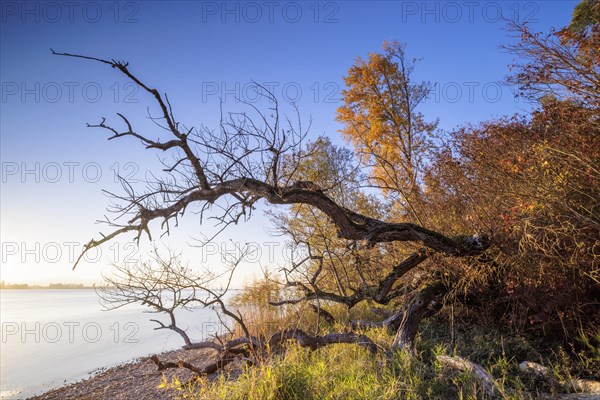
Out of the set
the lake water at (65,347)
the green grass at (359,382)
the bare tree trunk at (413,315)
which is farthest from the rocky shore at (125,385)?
the bare tree trunk at (413,315)

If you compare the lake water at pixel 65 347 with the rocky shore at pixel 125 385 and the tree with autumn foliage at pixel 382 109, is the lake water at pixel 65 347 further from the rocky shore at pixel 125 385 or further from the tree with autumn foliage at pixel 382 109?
the tree with autumn foliage at pixel 382 109

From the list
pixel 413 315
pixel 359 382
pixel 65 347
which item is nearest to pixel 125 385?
pixel 413 315

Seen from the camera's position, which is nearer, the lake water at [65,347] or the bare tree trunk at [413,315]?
the bare tree trunk at [413,315]

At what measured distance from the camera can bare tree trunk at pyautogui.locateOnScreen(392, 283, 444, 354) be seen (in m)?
6.22

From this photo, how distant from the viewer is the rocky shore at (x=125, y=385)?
774 centimetres

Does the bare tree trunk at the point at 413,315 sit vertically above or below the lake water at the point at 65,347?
above

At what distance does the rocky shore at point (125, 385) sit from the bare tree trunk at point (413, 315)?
4.27m

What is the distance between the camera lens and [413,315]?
688 cm

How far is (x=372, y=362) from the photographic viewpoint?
4801mm

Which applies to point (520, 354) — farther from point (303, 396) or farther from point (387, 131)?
point (387, 131)

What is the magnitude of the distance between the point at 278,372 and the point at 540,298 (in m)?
4.78

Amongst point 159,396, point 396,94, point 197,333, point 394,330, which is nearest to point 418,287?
point 394,330

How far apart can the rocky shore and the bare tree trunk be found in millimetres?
4272

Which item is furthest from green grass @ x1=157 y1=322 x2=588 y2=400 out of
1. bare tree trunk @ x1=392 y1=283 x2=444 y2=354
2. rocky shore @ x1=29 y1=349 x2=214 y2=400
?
rocky shore @ x1=29 y1=349 x2=214 y2=400
